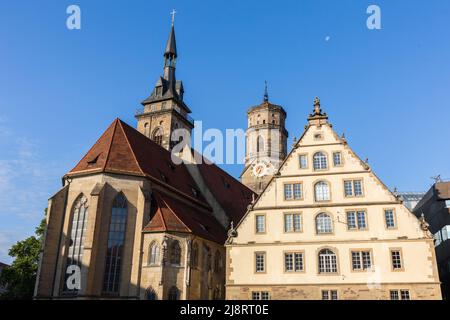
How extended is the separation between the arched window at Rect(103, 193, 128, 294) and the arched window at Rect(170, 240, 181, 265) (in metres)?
3.95

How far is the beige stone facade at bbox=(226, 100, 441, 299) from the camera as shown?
82.8 ft

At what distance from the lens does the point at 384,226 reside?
1033 inches

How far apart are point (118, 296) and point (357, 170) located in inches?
756

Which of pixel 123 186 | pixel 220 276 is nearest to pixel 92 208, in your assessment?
pixel 123 186

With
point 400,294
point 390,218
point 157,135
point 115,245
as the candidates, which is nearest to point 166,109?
point 157,135

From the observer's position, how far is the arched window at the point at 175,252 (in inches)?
1233

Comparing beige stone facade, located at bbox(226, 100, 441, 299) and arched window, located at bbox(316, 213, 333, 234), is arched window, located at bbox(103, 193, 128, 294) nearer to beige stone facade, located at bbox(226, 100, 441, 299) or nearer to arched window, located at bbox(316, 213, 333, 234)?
beige stone facade, located at bbox(226, 100, 441, 299)

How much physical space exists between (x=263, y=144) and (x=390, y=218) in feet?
121

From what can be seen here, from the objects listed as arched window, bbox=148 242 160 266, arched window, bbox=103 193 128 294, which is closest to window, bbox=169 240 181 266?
arched window, bbox=148 242 160 266

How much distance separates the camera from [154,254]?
103ft

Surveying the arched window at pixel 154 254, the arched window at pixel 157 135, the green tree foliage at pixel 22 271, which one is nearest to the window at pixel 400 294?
the arched window at pixel 154 254

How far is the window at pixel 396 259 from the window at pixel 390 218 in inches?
61.8

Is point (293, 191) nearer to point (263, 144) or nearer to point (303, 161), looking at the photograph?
point (303, 161)
